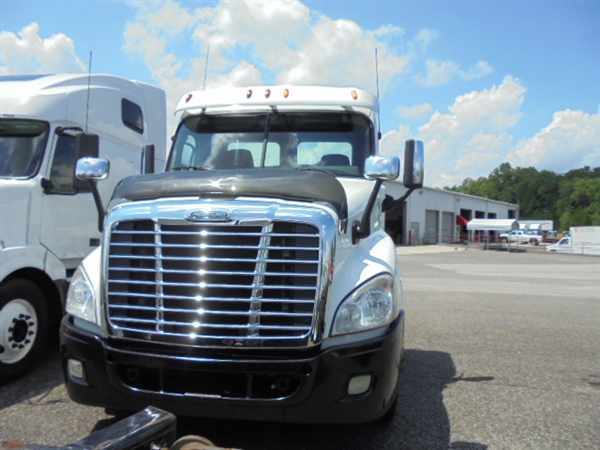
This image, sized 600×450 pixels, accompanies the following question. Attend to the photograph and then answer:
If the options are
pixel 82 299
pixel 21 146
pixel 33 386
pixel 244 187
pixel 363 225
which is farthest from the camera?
pixel 21 146

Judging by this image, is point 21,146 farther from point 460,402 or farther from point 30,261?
point 460,402

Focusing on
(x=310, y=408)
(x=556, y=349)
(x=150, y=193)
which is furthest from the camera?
(x=556, y=349)

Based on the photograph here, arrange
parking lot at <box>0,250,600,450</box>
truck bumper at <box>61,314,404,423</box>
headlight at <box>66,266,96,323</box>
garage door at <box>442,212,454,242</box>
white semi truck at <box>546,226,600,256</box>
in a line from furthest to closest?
garage door at <box>442,212,454,242</box>, white semi truck at <box>546,226,600,256</box>, parking lot at <box>0,250,600,450</box>, headlight at <box>66,266,96,323</box>, truck bumper at <box>61,314,404,423</box>

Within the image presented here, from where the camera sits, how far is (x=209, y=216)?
3049mm

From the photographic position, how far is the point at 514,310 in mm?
10102

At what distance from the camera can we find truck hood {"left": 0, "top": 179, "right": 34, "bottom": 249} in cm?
480

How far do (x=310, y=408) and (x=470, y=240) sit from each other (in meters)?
64.4

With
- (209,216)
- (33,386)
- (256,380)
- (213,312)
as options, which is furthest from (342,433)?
(33,386)

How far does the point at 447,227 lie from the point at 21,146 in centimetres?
6072

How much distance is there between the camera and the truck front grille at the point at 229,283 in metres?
3.01

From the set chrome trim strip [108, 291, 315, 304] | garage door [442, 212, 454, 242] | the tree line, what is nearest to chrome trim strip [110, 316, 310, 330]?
chrome trim strip [108, 291, 315, 304]

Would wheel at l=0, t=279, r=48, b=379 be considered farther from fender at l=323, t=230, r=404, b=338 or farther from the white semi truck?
the white semi truck

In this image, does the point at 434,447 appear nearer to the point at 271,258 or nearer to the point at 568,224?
the point at 271,258

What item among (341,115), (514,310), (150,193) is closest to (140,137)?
(341,115)
